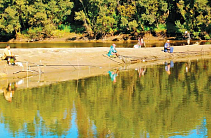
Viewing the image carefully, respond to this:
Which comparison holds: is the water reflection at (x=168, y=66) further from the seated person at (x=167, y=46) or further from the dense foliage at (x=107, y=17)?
the dense foliage at (x=107, y=17)

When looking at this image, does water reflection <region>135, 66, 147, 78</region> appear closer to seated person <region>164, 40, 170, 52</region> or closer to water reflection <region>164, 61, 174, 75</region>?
water reflection <region>164, 61, 174, 75</region>

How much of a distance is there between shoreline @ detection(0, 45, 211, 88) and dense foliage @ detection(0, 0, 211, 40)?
95.4ft

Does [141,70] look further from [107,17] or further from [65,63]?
[107,17]

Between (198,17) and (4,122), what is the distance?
196ft

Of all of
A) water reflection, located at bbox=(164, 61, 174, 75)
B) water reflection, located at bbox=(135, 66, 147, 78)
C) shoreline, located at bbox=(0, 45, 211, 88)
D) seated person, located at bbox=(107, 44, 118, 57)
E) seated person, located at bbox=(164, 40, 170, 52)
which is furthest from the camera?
seated person, located at bbox=(164, 40, 170, 52)

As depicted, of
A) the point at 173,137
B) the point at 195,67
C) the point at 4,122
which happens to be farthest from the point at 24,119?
the point at 195,67

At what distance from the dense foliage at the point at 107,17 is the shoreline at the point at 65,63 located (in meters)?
29.1

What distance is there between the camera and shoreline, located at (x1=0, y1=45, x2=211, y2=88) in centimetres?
3356

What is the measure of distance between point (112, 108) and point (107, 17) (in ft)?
194

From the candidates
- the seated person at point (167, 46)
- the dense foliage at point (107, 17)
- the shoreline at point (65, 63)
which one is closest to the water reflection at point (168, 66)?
the shoreline at point (65, 63)

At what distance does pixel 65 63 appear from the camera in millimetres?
38375

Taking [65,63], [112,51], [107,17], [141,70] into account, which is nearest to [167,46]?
[112,51]

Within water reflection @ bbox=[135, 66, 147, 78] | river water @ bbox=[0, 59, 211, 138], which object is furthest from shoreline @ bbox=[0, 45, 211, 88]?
river water @ bbox=[0, 59, 211, 138]

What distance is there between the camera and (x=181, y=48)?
5450 cm
